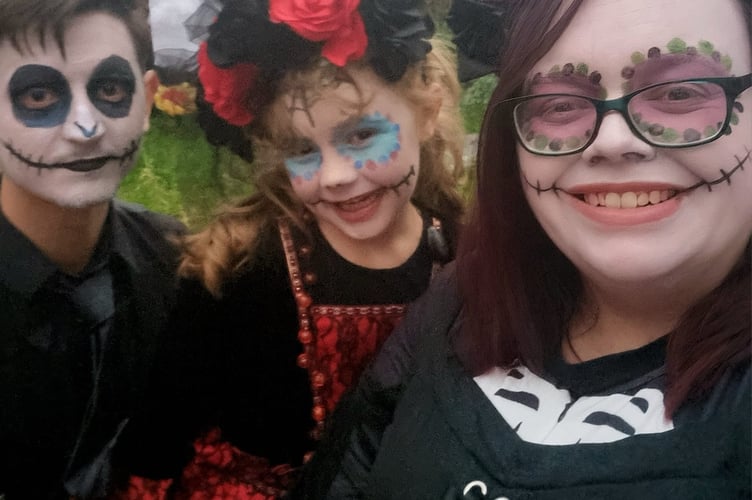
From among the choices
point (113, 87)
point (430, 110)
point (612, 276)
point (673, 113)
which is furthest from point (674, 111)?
point (113, 87)

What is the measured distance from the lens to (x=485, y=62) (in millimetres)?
589

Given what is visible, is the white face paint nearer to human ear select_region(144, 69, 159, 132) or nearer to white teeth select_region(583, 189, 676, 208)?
human ear select_region(144, 69, 159, 132)

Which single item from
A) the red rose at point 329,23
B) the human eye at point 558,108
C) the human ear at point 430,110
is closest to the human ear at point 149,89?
the red rose at point 329,23

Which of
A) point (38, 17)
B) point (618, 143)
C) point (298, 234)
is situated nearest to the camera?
point (618, 143)

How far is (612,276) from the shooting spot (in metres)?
0.48

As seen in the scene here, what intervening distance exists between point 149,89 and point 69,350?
0.27 meters

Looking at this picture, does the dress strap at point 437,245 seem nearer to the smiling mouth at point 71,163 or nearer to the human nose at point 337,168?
the human nose at point 337,168

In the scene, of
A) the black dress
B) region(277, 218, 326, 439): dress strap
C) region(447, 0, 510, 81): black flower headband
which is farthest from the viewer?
region(277, 218, 326, 439): dress strap

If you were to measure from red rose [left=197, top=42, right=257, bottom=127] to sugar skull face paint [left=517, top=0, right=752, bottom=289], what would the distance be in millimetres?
309

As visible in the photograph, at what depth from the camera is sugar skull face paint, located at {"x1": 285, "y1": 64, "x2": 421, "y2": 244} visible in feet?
2.02

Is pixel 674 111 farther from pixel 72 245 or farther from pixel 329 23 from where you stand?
pixel 72 245

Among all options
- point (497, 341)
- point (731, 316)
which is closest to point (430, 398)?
point (497, 341)

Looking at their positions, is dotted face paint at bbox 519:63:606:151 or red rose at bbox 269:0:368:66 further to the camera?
red rose at bbox 269:0:368:66

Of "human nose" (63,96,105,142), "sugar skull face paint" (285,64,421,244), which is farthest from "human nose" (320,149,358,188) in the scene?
"human nose" (63,96,105,142)
